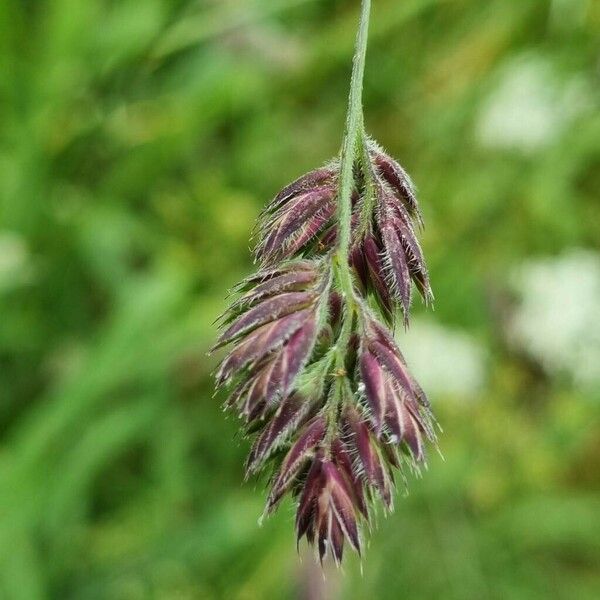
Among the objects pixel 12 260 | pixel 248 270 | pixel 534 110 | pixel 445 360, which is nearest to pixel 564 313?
pixel 445 360

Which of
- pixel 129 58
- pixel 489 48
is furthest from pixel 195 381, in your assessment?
pixel 489 48

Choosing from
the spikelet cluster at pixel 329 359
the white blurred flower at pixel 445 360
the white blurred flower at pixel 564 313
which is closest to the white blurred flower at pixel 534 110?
the white blurred flower at pixel 564 313

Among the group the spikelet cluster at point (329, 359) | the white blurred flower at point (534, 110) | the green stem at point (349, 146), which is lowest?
the spikelet cluster at point (329, 359)

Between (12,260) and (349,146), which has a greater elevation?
(12,260)

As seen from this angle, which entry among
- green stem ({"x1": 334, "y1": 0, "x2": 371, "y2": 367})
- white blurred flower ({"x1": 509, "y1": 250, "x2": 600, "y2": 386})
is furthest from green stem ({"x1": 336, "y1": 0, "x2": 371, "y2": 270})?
white blurred flower ({"x1": 509, "y1": 250, "x2": 600, "y2": 386})

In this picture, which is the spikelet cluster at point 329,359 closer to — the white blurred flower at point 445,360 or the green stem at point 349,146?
the green stem at point 349,146

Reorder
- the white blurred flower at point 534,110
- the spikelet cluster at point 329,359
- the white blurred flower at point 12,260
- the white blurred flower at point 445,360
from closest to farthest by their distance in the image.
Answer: the spikelet cluster at point 329,359, the white blurred flower at point 12,260, the white blurred flower at point 445,360, the white blurred flower at point 534,110

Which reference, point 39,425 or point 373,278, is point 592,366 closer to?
point 39,425

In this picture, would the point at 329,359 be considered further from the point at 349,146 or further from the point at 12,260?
the point at 12,260
